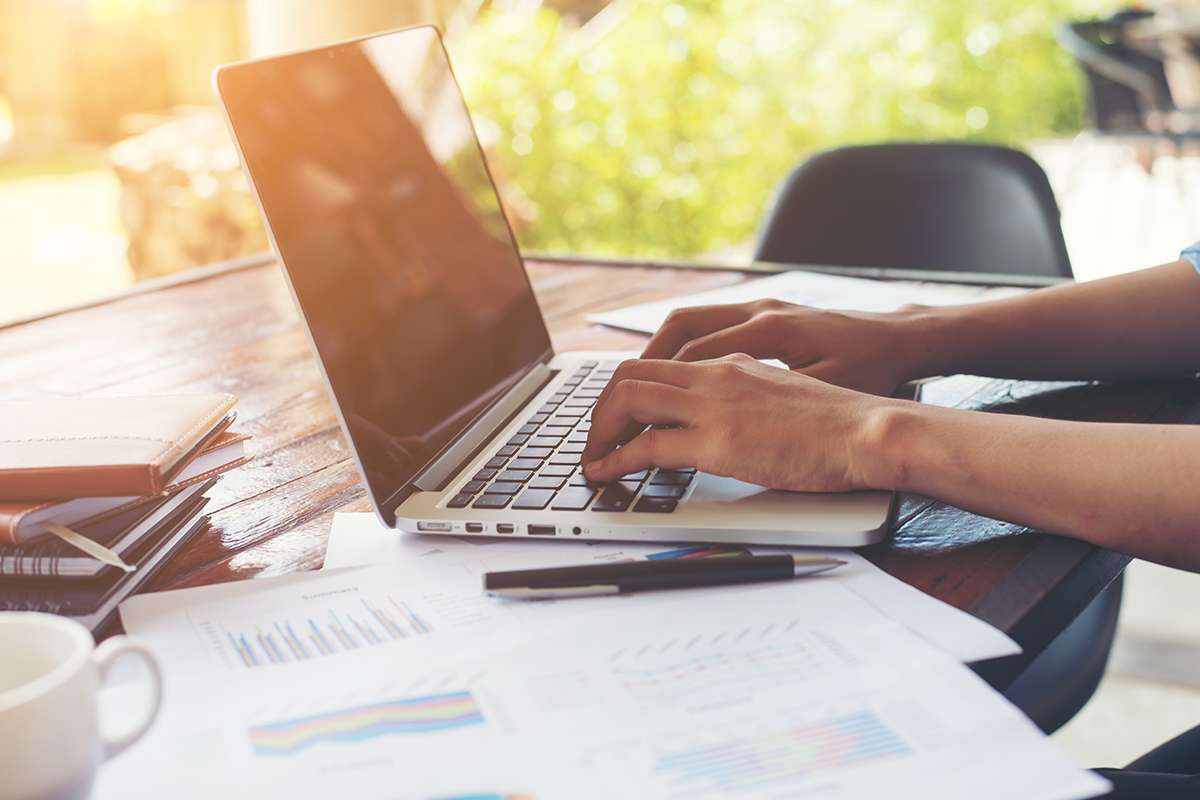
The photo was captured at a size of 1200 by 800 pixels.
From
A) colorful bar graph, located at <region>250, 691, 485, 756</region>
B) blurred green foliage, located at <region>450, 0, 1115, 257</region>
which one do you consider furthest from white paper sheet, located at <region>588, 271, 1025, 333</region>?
blurred green foliage, located at <region>450, 0, 1115, 257</region>

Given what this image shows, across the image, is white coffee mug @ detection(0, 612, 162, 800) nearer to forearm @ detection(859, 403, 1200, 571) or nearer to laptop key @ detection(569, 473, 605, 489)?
laptop key @ detection(569, 473, 605, 489)

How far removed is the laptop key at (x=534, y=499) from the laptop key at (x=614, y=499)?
0.11 ft

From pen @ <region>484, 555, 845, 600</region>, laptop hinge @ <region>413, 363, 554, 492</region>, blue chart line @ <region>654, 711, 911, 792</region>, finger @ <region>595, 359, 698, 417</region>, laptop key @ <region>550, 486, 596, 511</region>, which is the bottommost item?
blue chart line @ <region>654, 711, 911, 792</region>

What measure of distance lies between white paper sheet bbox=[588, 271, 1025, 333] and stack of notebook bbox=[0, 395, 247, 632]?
2.15ft

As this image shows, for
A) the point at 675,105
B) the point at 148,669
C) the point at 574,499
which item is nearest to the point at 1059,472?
the point at 574,499

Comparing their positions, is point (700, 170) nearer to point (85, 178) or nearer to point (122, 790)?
point (122, 790)

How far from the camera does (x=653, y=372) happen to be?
2.69 feet

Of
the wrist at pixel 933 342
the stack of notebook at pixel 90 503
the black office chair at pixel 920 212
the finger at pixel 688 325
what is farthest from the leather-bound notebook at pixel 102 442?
the black office chair at pixel 920 212

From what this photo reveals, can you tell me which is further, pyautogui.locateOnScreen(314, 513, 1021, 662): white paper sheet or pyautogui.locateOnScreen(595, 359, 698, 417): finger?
pyautogui.locateOnScreen(595, 359, 698, 417): finger

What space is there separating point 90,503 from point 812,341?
58 centimetres

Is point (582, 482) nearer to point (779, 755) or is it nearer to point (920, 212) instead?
point (779, 755)

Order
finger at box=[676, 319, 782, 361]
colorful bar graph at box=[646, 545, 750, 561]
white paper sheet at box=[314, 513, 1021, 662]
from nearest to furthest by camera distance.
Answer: white paper sheet at box=[314, 513, 1021, 662] → colorful bar graph at box=[646, 545, 750, 561] → finger at box=[676, 319, 782, 361]

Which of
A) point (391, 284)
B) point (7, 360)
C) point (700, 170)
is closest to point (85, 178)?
point (700, 170)

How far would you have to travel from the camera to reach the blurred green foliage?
429 cm
